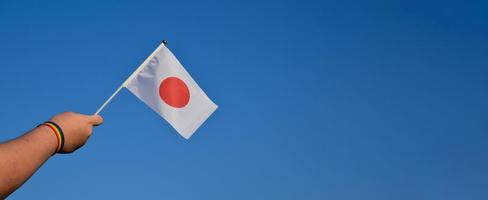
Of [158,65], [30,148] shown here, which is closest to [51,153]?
[30,148]

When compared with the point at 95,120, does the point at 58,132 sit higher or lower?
lower

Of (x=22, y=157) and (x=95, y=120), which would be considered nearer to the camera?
(x=22, y=157)

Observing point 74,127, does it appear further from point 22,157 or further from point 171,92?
point 171,92

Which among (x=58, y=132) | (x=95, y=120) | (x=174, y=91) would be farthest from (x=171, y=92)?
(x=58, y=132)

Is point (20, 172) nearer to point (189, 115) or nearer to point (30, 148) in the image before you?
point (30, 148)

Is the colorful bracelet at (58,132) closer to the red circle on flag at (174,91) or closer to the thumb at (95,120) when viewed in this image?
the thumb at (95,120)

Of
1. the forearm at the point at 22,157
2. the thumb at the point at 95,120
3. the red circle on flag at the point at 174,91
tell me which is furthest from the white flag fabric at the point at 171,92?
the forearm at the point at 22,157

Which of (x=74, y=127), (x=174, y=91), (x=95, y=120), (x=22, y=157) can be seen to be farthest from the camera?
(x=174, y=91)
